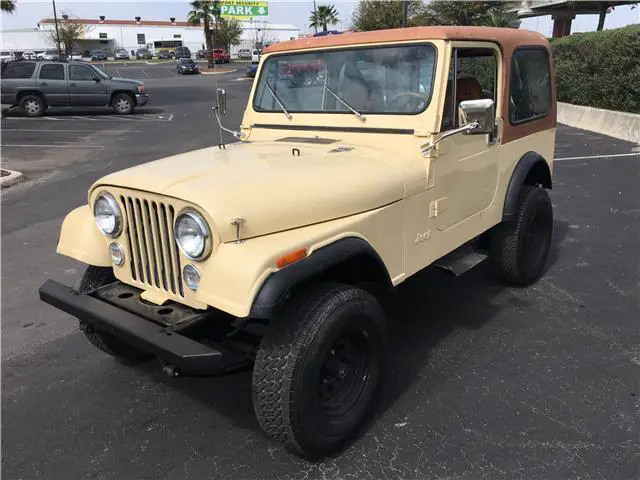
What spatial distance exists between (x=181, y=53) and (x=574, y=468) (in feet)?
234

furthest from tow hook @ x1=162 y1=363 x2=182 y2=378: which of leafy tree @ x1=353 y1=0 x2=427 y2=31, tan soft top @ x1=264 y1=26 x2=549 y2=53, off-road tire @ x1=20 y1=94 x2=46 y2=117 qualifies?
leafy tree @ x1=353 y1=0 x2=427 y2=31

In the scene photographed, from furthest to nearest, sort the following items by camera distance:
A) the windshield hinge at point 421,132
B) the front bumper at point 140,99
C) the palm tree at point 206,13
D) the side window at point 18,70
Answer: the palm tree at point 206,13, the front bumper at point 140,99, the side window at point 18,70, the windshield hinge at point 421,132

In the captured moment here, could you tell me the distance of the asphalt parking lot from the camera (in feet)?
8.84

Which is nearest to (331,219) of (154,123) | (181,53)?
(154,123)

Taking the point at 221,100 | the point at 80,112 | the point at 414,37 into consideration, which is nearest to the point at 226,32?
the point at 80,112

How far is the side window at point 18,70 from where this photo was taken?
16562 mm

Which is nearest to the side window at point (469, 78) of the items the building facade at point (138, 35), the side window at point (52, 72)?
the side window at point (52, 72)

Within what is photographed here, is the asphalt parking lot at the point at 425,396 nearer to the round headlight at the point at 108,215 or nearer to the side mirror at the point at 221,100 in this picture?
the round headlight at the point at 108,215

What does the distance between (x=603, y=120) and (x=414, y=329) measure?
11.1 metres

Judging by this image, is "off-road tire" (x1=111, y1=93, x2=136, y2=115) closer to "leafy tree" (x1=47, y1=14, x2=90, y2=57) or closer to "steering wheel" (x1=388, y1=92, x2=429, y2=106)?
"steering wheel" (x1=388, y1=92, x2=429, y2=106)

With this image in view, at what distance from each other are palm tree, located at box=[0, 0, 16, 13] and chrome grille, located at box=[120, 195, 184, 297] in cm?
4776

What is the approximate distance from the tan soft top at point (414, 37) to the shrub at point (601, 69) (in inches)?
352

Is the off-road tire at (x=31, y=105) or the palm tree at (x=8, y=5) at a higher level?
the palm tree at (x=8, y=5)

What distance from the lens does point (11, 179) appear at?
29.6 feet
